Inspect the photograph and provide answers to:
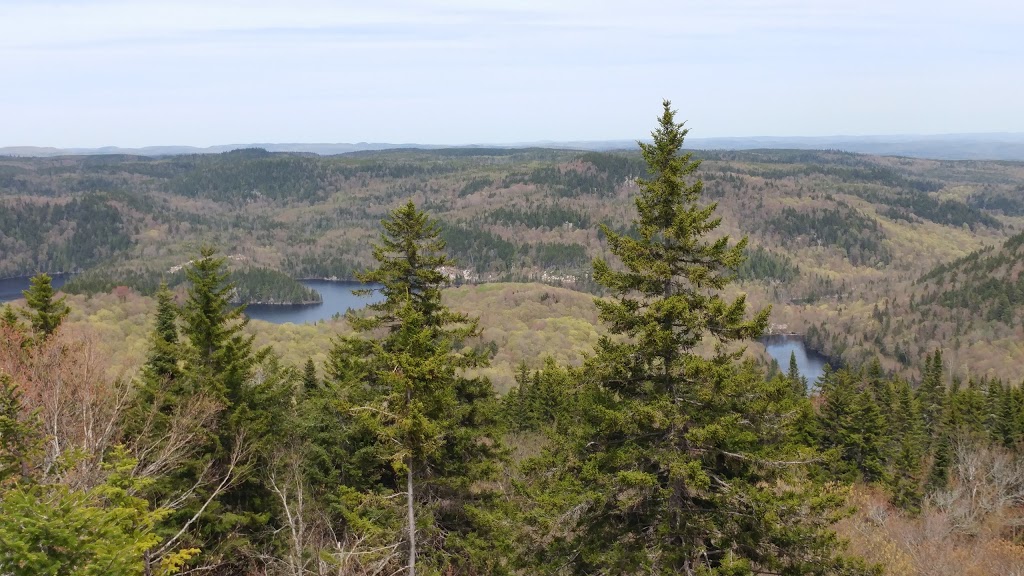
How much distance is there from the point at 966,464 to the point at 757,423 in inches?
1862

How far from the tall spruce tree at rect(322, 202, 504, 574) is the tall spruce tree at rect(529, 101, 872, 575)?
3.76m

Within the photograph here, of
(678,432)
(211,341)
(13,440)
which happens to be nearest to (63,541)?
(13,440)

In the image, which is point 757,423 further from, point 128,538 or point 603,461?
point 128,538

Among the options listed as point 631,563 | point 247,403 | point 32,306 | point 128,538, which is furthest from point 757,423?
point 32,306

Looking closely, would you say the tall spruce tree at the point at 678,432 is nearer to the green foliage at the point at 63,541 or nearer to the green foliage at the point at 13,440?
the green foliage at the point at 63,541

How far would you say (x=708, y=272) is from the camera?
1581cm

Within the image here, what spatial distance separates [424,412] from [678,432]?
6.83 meters

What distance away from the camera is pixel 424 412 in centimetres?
1828

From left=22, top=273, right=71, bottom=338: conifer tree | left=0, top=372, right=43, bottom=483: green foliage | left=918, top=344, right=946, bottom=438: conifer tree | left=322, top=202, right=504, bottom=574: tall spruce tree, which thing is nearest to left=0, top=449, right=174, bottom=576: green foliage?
left=0, top=372, right=43, bottom=483: green foliage

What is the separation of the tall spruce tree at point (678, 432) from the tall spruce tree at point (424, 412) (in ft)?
12.3

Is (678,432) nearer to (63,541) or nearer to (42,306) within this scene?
(63,541)

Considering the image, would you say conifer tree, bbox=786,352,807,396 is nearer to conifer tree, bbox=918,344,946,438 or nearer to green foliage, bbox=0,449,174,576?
conifer tree, bbox=918,344,946,438

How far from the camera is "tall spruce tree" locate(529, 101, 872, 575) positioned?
15000mm

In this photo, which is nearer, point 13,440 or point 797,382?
point 13,440
